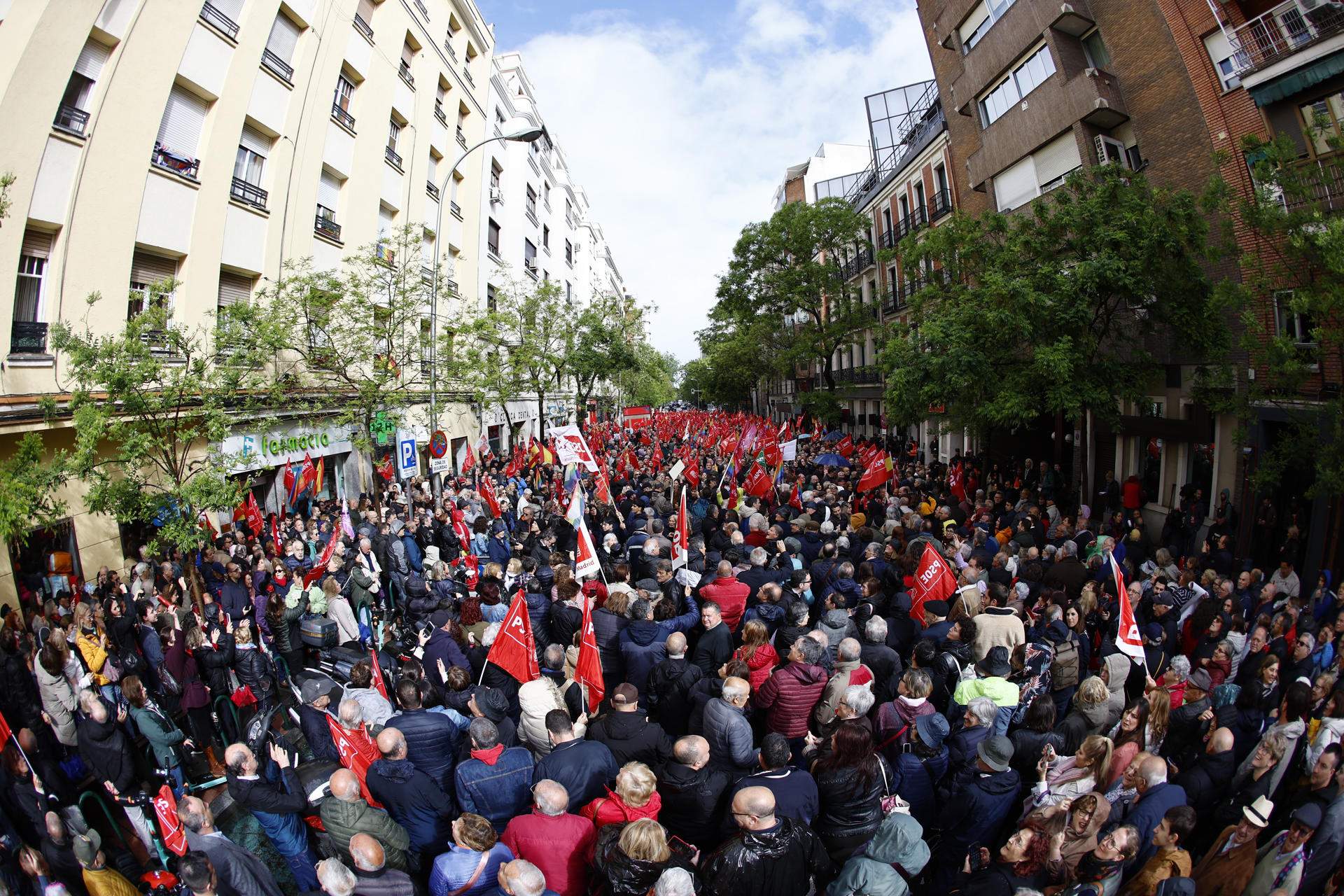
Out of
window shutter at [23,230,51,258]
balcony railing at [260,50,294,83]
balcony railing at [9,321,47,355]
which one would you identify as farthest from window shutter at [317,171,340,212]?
balcony railing at [9,321,47,355]

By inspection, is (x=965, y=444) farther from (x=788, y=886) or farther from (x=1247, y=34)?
(x=788, y=886)

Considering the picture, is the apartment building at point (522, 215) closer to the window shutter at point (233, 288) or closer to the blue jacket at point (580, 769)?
the window shutter at point (233, 288)

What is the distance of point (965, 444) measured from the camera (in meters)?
26.8

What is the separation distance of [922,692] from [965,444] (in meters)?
24.2

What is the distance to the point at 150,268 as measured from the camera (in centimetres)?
1355

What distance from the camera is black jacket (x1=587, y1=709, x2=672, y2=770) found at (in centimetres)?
449

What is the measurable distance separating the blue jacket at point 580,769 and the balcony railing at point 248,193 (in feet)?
51.6

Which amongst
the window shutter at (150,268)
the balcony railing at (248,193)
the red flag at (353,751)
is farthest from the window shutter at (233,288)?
the red flag at (353,751)

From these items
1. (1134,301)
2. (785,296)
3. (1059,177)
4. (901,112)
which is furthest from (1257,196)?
(901,112)

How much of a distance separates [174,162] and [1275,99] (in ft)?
68.9

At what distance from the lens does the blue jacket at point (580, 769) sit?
4117 millimetres

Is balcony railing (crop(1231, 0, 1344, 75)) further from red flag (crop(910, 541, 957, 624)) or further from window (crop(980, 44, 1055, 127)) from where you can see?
red flag (crop(910, 541, 957, 624))

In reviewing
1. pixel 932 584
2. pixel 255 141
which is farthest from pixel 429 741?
pixel 255 141

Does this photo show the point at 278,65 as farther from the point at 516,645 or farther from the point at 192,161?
the point at 516,645
